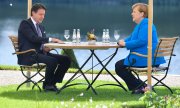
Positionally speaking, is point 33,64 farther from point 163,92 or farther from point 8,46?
point 8,46

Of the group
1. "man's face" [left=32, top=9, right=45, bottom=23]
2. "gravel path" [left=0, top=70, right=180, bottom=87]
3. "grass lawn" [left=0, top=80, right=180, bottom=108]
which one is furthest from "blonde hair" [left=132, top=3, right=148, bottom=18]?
"gravel path" [left=0, top=70, right=180, bottom=87]

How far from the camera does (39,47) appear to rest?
355 inches

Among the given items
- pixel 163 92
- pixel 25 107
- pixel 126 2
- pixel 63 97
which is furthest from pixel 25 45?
pixel 126 2

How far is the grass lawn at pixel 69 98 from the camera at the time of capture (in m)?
7.73

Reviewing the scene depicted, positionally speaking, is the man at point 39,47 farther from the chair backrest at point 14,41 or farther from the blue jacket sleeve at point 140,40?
the blue jacket sleeve at point 140,40

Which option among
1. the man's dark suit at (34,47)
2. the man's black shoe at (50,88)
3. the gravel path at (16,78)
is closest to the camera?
the man's dark suit at (34,47)

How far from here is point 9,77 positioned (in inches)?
442

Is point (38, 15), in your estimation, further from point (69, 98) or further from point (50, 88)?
point (69, 98)

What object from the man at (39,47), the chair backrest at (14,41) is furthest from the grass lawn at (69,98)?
the chair backrest at (14,41)

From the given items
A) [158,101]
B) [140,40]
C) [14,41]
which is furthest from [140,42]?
[158,101]

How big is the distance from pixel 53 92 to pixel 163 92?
1.58 meters

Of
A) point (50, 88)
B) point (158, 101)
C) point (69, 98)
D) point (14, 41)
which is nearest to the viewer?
point (158, 101)

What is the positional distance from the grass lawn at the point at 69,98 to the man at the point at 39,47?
0.24m

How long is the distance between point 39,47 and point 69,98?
91 centimetres
